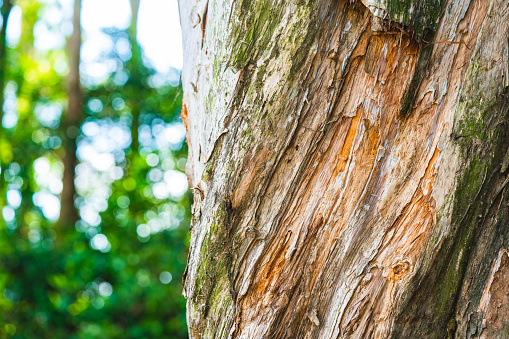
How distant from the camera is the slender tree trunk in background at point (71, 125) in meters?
5.85

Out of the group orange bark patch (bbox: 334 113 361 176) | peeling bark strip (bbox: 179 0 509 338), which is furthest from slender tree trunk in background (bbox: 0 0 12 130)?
orange bark patch (bbox: 334 113 361 176)

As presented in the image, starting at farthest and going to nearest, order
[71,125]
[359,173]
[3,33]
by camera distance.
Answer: [71,125] → [3,33] → [359,173]

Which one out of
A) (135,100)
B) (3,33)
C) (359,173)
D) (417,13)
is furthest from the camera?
(3,33)

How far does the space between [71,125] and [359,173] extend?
5.27 m

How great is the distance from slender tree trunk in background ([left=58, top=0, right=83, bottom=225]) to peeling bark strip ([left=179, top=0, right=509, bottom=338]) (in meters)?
4.85

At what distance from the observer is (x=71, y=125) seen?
5863 millimetres

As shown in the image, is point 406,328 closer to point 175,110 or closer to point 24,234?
point 175,110

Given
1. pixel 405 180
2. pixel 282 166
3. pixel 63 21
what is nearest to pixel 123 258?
pixel 282 166

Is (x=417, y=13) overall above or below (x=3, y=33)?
above

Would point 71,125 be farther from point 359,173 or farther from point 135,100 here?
point 359,173

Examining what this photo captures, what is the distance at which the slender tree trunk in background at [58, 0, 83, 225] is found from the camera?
5.85 metres

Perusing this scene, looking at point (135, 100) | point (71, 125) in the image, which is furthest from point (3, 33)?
point (135, 100)

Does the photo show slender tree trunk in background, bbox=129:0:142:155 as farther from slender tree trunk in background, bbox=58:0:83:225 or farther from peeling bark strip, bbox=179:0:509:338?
peeling bark strip, bbox=179:0:509:338

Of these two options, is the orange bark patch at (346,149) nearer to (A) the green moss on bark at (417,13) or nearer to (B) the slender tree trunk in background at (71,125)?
(A) the green moss on bark at (417,13)
